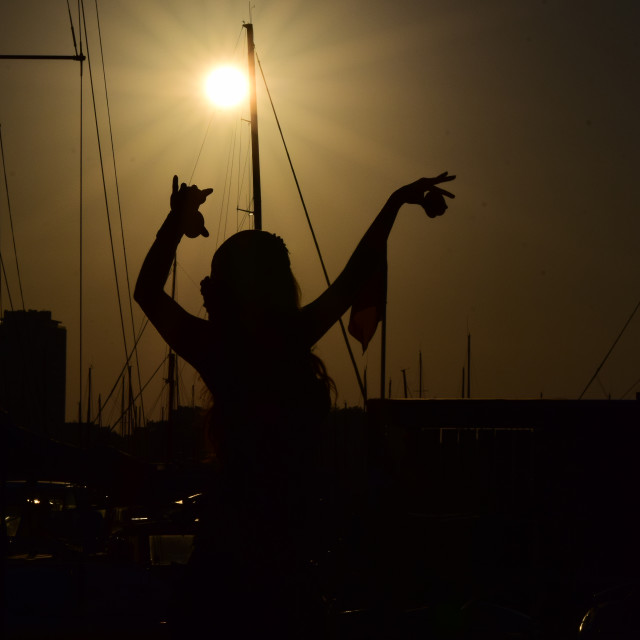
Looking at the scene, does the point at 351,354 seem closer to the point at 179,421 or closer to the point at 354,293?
the point at 354,293

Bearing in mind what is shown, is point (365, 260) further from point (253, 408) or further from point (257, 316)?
point (253, 408)

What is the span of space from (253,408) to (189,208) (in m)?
0.52

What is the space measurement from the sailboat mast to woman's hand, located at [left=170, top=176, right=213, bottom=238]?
61.6 feet

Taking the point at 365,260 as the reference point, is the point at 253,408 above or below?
below

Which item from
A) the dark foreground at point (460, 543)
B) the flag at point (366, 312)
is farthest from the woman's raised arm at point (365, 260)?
the dark foreground at point (460, 543)

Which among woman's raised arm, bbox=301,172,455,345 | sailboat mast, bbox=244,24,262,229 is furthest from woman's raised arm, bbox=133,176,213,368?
sailboat mast, bbox=244,24,262,229

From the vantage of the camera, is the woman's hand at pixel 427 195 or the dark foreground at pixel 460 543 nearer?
the woman's hand at pixel 427 195

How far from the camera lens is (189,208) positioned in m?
2.51

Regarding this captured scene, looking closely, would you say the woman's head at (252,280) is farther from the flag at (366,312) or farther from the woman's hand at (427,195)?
the flag at (366,312)

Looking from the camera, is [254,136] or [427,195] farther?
[254,136]

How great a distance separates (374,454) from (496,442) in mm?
1084

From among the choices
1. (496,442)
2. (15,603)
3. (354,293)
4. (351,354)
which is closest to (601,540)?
(496,442)

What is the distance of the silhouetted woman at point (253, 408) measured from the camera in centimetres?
232

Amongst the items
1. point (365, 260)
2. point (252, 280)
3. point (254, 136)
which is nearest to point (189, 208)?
point (252, 280)
